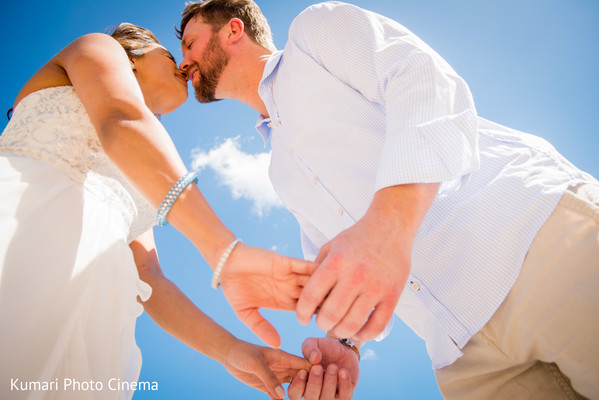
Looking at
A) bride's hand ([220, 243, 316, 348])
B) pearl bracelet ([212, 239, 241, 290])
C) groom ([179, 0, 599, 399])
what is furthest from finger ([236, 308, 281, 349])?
groom ([179, 0, 599, 399])

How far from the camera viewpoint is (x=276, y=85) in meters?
2.19

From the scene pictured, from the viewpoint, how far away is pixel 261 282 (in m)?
1.14

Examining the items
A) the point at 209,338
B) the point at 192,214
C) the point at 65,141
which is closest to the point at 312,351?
the point at 209,338

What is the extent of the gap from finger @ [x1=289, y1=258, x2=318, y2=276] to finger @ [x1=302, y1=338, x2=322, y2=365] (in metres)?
0.88

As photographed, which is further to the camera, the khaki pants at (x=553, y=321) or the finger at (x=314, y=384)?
the finger at (x=314, y=384)

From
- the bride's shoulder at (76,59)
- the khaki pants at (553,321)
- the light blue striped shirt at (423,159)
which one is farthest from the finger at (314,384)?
the bride's shoulder at (76,59)

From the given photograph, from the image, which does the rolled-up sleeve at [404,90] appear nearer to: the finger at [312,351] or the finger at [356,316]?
the finger at [356,316]

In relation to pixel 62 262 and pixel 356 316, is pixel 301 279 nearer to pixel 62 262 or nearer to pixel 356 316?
pixel 356 316

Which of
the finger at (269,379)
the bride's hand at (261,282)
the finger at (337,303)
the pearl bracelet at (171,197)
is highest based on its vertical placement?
the pearl bracelet at (171,197)

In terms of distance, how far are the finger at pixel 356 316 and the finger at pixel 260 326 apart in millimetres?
345

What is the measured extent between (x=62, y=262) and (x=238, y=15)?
294 centimetres

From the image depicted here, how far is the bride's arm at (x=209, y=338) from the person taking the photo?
1760 mm

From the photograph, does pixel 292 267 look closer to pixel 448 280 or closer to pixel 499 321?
pixel 448 280

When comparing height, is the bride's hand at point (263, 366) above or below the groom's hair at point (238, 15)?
below
